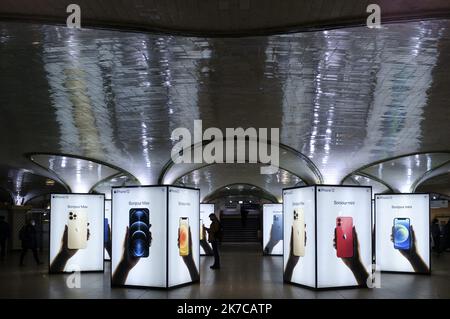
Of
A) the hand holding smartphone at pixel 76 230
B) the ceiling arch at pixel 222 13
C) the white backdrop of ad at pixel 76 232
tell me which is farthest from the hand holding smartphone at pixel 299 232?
the hand holding smartphone at pixel 76 230

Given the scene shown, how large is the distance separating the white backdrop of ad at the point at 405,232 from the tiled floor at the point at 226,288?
2.10ft

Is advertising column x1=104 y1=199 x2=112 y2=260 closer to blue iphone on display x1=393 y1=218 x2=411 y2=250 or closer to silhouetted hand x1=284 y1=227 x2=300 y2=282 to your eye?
silhouetted hand x1=284 y1=227 x2=300 y2=282

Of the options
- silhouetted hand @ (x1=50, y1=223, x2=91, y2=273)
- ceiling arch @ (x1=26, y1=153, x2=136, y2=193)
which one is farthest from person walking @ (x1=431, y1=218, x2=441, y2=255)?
silhouetted hand @ (x1=50, y1=223, x2=91, y2=273)

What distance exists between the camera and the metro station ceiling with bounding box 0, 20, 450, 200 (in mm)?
8445

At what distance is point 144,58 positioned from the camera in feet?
30.4

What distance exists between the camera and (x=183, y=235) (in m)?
14.6

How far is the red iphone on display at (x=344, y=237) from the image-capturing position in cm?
1418

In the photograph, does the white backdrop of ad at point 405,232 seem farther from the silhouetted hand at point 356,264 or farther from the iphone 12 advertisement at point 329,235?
the silhouetted hand at point 356,264

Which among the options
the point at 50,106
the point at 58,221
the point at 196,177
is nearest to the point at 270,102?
the point at 50,106

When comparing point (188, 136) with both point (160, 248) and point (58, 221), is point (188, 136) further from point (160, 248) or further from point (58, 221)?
point (58, 221)

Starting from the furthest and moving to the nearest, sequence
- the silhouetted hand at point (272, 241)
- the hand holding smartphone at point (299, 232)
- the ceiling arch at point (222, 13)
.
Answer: the silhouetted hand at point (272, 241) → the hand holding smartphone at point (299, 232) → the ceiling arch at point (222, 13)

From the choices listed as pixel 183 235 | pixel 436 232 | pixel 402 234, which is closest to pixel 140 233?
pixel 183 235

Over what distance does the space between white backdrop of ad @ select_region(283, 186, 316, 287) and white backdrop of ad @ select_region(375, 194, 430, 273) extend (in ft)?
17.1

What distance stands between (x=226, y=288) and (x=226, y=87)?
5.48 metres
